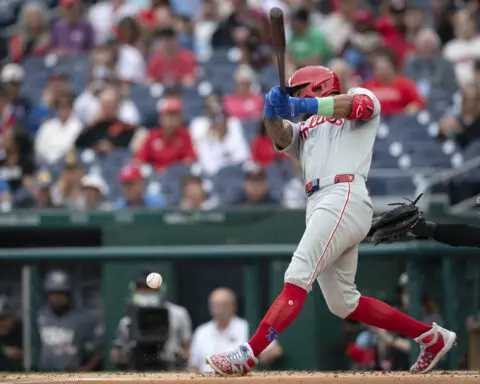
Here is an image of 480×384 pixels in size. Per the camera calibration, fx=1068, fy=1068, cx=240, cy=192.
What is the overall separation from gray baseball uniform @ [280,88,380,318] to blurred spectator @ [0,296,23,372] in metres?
2.46

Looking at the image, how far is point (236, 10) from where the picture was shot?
11.4 metres

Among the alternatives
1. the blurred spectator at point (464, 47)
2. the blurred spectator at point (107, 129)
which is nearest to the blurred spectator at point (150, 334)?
the blurred spectator at point (107, 129)

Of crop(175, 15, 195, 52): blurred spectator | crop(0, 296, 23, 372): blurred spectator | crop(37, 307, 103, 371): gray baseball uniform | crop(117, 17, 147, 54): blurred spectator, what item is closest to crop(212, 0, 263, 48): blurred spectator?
crop(175, 15, 195, 52): blurred spectator

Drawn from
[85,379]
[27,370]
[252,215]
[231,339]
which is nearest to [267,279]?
[231,339]

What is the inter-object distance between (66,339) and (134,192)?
2.20 meters

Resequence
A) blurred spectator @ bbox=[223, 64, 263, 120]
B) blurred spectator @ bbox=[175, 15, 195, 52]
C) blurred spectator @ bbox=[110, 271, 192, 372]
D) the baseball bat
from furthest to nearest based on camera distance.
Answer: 1. blurred spectator @ bbox=[175, 15, 195, 52]
2. blurred spectator @ bbox=[223, 64, 263, 120]
3. blurred spectator @ bbox=[110, 271, 192, 372]
4. the baseball bat

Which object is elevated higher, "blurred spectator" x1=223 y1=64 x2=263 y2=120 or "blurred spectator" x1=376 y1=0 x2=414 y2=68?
"blurred spectator" x1=376 y1=0 x2=414 y2=68

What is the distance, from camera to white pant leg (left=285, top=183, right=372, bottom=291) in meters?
4.87

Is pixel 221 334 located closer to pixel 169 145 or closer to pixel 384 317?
pixel 384 317

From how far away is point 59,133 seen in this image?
418 inches

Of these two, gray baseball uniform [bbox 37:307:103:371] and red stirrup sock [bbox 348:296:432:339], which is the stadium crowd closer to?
gray baseball uniform [bbox 37:307:103:371]

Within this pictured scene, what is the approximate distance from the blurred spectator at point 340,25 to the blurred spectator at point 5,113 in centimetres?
336

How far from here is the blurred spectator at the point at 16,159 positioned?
1029 cm

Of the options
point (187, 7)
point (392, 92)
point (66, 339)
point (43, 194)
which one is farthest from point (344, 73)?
point (66, 339)
